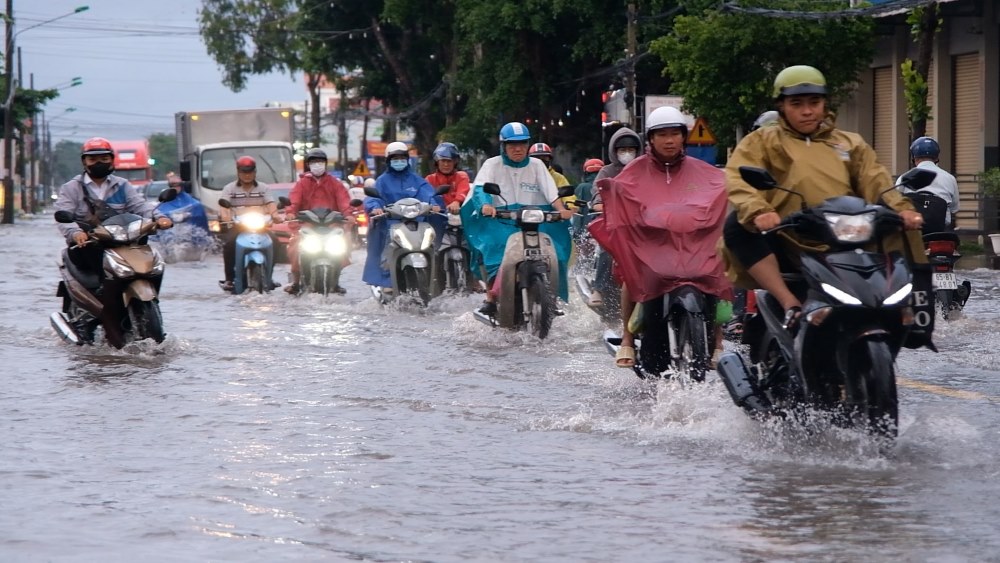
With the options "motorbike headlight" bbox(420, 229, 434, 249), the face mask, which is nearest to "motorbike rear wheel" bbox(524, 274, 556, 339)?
the face mask

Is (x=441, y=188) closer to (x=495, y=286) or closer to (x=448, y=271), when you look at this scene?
(x=448, y=271)

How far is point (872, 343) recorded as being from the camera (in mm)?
6695

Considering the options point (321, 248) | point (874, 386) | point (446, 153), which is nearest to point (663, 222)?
point (874, 386)

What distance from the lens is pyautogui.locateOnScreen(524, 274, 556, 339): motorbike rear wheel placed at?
41.9 feet

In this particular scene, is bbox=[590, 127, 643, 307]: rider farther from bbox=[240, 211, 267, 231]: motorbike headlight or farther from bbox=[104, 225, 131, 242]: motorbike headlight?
bbox=[240, 211, 267, 231]: motorbike headlight

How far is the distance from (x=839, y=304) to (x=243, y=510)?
234cm

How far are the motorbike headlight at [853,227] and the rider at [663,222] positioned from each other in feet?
7.16

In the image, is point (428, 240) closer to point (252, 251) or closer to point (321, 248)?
point (321, 248)

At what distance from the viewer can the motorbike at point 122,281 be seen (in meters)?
12.0

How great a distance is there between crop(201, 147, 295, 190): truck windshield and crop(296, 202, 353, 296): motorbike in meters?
16.4

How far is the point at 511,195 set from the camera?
1369 centimetres

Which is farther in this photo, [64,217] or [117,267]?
[64,217]

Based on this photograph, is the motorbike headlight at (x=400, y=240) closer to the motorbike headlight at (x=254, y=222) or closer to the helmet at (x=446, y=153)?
the helmet at (x=446, y=153)

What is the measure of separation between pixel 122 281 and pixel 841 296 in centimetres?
667
